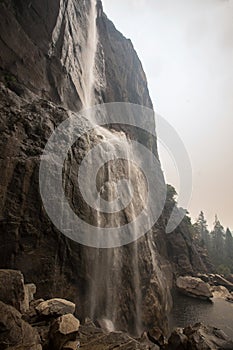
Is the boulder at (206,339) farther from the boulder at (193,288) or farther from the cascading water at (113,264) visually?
the boulder at (193,288)

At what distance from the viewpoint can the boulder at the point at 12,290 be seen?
7.83 meters

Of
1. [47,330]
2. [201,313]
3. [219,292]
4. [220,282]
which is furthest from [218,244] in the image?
[47,330]

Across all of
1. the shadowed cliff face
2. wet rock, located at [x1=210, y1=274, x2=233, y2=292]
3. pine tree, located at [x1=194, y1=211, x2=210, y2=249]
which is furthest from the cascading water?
pine tree, located at [x1=194, y1=211, x2=210, y2=249]

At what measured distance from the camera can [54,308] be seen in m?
8.95

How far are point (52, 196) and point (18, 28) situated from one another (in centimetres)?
1450

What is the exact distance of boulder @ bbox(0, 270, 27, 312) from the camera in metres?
7.83

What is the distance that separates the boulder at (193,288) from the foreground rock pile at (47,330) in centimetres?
1875

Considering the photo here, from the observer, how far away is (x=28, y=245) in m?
11.1

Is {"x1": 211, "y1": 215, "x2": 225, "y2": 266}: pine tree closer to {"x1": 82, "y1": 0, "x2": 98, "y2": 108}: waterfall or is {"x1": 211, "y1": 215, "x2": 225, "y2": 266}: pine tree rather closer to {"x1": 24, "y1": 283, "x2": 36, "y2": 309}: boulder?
{"x1": 82, "y1": 0, "x2": 98, "y2": 108}: waterfall

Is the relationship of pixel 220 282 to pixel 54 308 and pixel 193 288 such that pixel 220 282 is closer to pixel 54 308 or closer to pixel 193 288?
pixel 193 288

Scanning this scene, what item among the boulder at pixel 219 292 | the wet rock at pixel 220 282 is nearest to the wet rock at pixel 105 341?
the boulder at pixel 219 292

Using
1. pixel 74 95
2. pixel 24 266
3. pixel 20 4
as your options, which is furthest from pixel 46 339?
pixel 20 4

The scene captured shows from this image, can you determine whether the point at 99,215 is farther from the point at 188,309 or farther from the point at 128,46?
the point at 128,46

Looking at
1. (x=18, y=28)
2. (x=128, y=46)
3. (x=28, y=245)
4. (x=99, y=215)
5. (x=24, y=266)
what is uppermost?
(x=128, y=46)
